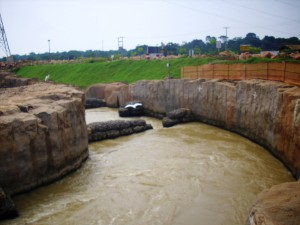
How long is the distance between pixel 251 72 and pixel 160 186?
9416 millimetres

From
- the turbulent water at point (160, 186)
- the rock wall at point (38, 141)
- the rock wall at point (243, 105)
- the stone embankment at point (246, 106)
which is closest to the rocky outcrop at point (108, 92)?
the stone embankment at point (246, 106)

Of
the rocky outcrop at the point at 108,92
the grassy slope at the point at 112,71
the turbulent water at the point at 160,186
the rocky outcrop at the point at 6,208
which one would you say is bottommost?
the turbulent water at the point at 160,186

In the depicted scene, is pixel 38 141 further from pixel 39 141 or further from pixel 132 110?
pixel 132 110

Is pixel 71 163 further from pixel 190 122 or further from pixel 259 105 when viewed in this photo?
pixel 190 122

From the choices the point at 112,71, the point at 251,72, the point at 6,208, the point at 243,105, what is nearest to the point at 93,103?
the point at 112,71

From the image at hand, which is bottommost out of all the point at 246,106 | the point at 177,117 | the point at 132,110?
the point at 132,110

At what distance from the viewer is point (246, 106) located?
1396 centimetres

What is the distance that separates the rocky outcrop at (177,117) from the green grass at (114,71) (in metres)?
9.49

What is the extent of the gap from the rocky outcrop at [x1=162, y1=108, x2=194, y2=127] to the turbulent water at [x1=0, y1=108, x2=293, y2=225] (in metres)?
3.82

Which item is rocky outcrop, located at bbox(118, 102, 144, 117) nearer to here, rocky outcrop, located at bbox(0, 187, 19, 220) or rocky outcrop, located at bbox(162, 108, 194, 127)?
rocky outcrop, located at bbox(162, 108, 194, 127)

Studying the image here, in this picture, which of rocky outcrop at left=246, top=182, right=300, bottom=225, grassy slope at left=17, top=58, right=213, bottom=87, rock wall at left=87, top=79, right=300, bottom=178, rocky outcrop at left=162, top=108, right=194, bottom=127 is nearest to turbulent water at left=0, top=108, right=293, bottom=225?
rock wall at left=87, top=79, right=300, bottom=178

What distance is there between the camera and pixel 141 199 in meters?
7.95

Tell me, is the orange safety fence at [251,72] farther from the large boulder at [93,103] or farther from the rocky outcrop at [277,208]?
the large boulder at [93,103]

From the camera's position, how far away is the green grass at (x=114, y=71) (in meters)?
30.0
